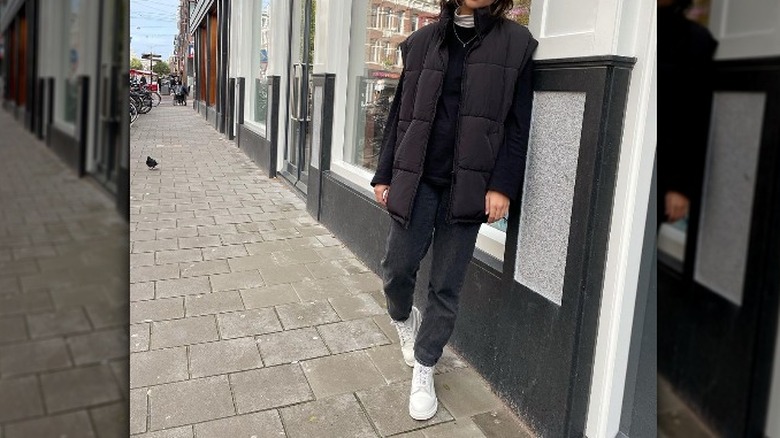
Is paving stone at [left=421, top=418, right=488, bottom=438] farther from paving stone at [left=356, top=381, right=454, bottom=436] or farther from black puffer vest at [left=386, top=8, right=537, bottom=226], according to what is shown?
black puffer vest at [left=386, top=8, right=537, bottom=226]

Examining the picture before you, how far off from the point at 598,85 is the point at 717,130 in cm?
193

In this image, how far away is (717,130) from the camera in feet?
0.89

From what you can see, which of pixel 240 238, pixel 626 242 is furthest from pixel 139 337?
pixel 626 242

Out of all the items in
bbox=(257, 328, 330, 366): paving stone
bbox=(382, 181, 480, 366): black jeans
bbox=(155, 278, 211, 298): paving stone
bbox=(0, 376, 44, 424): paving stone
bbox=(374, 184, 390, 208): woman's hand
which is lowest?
bbox=(257, 328, 330, 366): paving stone

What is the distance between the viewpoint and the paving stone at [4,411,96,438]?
1.49 feet

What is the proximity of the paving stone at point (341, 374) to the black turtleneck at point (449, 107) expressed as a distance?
3.52 feet

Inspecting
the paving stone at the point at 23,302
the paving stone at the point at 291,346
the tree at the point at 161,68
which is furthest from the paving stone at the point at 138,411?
the tree at the point at 161,68

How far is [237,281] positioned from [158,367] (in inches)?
50.6

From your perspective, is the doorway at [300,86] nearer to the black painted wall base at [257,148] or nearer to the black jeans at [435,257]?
the black painted wall base at [257,148]

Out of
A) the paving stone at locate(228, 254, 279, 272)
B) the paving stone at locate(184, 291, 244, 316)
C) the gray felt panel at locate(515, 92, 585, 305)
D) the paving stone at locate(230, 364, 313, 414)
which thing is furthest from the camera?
the paving stone at locate(228, 254, 279, 272)

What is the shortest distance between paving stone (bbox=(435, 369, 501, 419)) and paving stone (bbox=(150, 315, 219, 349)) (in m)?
1.26

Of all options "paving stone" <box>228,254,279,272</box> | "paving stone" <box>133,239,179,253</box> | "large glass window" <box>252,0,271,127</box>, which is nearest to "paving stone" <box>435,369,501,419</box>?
"paving stone" <box>228,254,279,272</box>

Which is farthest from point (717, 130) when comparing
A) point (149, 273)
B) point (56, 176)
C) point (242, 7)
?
point (242, 7)

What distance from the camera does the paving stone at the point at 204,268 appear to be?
4.28 m
